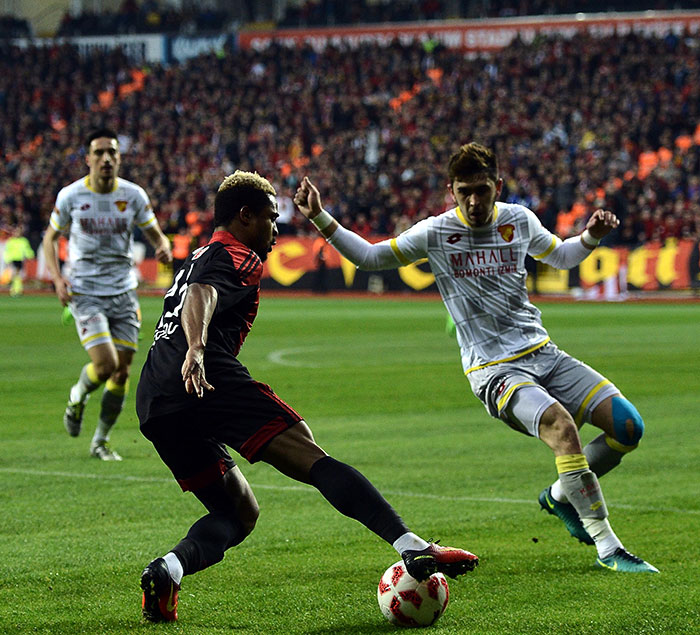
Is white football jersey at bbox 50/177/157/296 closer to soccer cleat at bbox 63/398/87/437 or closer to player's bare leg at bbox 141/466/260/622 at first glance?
soccer cleat at bbox 63/398/87/437

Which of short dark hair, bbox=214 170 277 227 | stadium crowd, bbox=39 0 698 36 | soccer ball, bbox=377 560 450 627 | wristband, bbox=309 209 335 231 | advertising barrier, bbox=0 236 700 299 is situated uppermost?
stadium crowd, bbox=39 0 698 36

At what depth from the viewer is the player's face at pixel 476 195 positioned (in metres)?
6.89

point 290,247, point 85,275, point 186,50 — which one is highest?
point 186,50

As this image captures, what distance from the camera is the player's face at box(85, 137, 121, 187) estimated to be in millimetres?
10461

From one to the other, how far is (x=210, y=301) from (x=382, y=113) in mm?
39536

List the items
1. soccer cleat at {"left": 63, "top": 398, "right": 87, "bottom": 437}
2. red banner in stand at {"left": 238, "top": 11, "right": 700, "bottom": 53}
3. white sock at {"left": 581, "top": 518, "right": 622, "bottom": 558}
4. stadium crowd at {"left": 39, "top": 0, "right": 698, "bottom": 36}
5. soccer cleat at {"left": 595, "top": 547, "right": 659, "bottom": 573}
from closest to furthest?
soccer cleat at {"left": 595, "top": 547, "right": 659, "bottom": 573}, white sock at {"left": 581, "top": 518, "right": 622, "bottom": 558}, soccer cleat at {"left": 63, "top": 398, "right": 87, "bottom": 437}, red banner in stand at {"left": 238, "top": 11, "right": 700, "bottom": 53}, stadium crowd at {"left": 39, "top": 0, "right": 698, "bottom": 36}

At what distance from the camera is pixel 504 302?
23.1 feet

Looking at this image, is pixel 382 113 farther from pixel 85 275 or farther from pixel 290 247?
pixel 85 275

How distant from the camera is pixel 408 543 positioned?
4.88 meters

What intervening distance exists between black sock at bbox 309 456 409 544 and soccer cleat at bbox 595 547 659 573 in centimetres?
166

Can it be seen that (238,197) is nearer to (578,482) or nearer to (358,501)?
(358,501)

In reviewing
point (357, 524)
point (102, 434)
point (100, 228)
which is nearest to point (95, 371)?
point (102, 434)

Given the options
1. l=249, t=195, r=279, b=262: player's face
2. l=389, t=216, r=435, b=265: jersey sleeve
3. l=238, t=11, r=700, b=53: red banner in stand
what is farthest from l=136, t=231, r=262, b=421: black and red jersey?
l=238, t=11, r=700, b=53: red banner in stand

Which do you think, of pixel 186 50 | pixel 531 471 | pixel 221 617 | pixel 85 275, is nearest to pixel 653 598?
pixel 221 617
